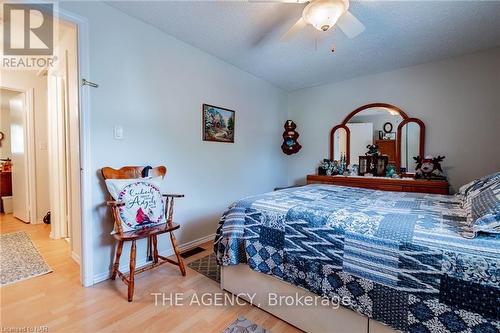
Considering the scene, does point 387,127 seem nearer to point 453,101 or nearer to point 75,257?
point 453,101

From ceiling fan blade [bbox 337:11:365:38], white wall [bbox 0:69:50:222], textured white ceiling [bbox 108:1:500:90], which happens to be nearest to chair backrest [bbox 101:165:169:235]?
textured white ceiling [bbox 108:1:500:90]

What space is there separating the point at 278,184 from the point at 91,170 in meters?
2.93

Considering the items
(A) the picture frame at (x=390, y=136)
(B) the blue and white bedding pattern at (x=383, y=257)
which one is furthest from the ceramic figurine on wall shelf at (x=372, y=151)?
(B) the blue and white bedding pattern at (x=383, y=257)

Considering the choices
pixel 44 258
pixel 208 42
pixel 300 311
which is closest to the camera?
pixel 300 311

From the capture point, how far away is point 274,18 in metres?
2.04

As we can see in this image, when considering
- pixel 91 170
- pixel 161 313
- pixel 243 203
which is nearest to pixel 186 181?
pixel 91 170

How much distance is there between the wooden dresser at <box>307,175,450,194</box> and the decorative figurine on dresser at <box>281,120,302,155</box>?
0.68 metres

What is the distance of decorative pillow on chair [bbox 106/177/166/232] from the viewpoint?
1.85 m

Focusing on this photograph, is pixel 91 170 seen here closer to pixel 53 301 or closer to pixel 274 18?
pixel 53 301

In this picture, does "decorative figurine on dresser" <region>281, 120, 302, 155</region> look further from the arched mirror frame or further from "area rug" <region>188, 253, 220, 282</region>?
"area rug" <region>188, 253, 220, 282</region>

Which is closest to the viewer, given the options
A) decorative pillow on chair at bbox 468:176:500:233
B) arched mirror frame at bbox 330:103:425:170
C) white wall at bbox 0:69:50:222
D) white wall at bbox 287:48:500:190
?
decorative pillow on chair at bbox 468:176:500:233

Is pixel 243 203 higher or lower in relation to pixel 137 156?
lower

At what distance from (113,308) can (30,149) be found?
3116 mm

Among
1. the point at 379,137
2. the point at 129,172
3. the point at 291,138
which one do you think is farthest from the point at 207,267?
the point at 379,137
